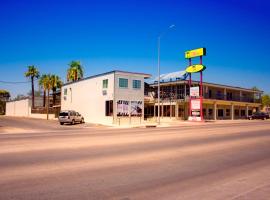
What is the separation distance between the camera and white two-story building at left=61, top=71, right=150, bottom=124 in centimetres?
3841

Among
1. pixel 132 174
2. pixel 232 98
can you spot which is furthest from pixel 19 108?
pixel 132 174

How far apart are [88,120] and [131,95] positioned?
8467 mm

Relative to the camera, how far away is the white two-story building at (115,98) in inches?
1512

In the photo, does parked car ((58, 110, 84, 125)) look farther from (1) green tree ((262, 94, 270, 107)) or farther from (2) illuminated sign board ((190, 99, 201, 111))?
(1) green tree ((262, 94, 270, 107))

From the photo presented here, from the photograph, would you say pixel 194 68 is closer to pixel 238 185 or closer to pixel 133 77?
pixel 133 77

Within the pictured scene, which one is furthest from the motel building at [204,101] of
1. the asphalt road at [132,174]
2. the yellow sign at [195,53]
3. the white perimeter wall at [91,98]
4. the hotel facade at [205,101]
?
the asphalt road at [132,174]

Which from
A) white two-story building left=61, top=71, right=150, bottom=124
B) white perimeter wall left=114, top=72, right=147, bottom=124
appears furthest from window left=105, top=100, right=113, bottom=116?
white perimeter wall left=114, top=72, right=147, bottom=124

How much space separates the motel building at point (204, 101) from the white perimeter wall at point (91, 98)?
9.74 m

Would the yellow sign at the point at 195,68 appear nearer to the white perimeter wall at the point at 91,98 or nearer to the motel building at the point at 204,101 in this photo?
the motel building at the point at 204,101

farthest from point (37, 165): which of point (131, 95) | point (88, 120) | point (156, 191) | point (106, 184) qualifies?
point (88, 120)

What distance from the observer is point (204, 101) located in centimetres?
5297

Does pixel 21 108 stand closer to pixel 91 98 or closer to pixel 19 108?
pixel 19 108

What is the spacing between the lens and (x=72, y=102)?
163ft

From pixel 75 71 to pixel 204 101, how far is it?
27.4 metres
